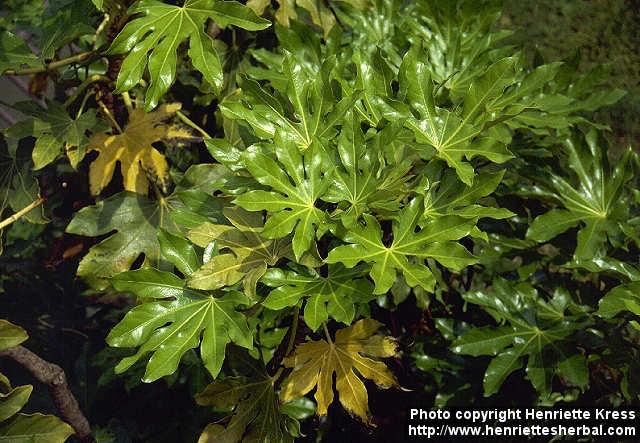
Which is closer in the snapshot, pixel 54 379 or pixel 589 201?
pixel 54 379

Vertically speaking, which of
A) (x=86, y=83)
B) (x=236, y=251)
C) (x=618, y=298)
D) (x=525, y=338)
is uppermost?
(x=86, y=83)

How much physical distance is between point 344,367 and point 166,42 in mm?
1024

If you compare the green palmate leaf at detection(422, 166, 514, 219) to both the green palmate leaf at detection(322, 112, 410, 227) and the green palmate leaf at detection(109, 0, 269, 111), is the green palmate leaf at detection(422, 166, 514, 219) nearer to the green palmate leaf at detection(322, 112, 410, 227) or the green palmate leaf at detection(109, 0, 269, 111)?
the green palmate leaf at detection(322, 112, 410, 227)

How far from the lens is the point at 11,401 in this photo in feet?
5.64

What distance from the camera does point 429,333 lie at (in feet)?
8.04

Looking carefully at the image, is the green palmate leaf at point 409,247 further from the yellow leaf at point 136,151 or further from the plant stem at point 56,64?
the plant stem at point 56,64

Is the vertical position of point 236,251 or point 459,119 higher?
point 459,119

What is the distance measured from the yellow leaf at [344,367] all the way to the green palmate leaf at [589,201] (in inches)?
27.8

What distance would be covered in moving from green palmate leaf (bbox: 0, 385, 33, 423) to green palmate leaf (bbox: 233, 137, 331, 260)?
2.76 ft

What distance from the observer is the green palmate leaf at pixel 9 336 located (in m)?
1.68

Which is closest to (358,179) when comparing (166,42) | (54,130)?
(166,42)

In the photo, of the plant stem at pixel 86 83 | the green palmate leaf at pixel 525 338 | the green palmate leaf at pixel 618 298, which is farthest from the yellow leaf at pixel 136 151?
the green palmate leaf at pixel 618 298

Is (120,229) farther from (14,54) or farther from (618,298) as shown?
(618,298)

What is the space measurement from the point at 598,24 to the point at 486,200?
11.3 feet
